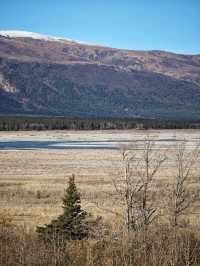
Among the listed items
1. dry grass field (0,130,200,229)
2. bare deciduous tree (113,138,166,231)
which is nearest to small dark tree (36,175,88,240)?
bare deciduous tree (113,138,166,231)

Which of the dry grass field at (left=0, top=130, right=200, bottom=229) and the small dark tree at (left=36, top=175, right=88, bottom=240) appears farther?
the dry grass field at (left=0, top=130, right=200, bottom=229)

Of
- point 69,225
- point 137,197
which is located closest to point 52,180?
point 137,197

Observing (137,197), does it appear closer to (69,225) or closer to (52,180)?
(69,225)

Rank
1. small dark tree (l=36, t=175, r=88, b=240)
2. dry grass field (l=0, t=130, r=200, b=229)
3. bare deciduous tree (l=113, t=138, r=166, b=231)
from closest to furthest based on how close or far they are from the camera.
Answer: small dark tree (l=36, t=175, r=88, b=240) → bare deciduous tree (l=113, t=138, r=166, b=231) → dry grass field (l=0, t=130, r=200, b=229)

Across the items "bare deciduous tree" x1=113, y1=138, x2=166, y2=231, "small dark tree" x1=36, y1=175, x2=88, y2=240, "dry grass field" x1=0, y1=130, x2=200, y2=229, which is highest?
"bare deciduous tree" x1=113, y1=138, x2=166, y2=231

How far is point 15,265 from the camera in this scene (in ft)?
23.3

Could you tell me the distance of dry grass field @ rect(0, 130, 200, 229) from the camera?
25781mm

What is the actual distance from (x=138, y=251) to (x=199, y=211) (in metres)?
18.6

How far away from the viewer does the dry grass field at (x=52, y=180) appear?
2578 centimetres

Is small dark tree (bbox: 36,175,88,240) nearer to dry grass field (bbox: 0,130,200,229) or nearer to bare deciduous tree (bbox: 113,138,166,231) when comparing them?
bare deciduous tree (bbox: 113,138,166,231)

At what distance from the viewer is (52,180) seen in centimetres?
4156

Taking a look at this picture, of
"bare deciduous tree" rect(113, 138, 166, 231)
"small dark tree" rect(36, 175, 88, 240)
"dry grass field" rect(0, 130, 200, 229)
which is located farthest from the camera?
"dry grass field" rect(0, 130, 200, 229)

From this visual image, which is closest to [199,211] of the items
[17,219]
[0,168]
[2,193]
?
[17,219]

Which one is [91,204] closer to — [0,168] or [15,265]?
[15,265]
